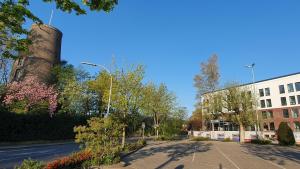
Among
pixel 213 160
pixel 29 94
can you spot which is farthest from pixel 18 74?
pixel 213 160

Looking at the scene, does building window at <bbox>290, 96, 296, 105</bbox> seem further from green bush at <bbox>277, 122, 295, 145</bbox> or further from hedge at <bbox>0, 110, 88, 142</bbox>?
hedge at <bbox>0, 110, 88, 142</bbox>

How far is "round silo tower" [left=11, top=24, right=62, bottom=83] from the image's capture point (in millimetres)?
44062

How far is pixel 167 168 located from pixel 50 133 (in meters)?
29.1

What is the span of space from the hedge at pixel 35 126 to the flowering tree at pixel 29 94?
221 cm

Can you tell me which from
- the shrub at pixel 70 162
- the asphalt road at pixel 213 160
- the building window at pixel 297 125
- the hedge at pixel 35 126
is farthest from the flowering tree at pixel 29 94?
the building window at pixel 297 125

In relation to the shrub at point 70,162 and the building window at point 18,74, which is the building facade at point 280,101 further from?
the shrub at point 70,162

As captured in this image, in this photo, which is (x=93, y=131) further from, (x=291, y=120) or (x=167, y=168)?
(x=291, y=120)

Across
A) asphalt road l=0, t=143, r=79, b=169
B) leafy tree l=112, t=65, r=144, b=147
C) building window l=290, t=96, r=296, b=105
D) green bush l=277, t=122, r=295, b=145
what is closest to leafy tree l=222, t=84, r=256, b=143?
green bush l=277, t=122, r=295, b=145

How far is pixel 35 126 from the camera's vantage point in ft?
110

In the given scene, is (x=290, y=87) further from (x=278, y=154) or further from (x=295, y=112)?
(x=278, y=154)

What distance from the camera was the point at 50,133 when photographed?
36.5 metres

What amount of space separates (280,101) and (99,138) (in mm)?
60015

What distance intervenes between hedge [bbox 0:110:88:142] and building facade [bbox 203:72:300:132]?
32.4 metres

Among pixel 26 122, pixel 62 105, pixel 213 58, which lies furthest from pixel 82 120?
pixel 213 58
